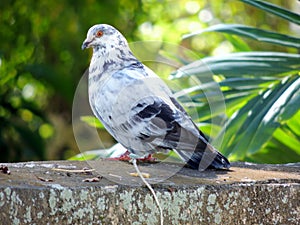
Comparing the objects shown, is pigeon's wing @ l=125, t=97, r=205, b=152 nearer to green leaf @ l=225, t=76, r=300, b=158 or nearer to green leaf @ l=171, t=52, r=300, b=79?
green leaf @ l=225, t=76, r=300, b=158

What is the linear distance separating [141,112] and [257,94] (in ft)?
5.62

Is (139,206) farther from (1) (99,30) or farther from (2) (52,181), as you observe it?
(1) (99,30)

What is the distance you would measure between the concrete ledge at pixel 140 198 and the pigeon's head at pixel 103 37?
0.60m

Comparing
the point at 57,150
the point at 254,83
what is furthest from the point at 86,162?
the point at 57,150

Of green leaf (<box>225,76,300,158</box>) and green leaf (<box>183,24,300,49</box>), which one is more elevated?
green leaf (<box>183,24,300,49</box>)

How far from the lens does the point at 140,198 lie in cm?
275

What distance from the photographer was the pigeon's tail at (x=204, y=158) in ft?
10.1

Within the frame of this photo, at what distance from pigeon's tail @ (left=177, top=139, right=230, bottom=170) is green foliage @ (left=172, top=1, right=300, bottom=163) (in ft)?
2.64

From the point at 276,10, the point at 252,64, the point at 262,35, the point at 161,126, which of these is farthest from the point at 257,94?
the point at 161,126

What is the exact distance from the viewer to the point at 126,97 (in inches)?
120

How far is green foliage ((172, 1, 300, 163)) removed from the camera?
4.08 m

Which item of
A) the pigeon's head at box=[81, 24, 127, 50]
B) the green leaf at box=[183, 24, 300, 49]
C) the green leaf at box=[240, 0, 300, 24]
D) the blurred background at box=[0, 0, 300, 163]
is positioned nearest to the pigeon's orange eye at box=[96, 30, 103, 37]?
the pigeon's head at box=[81, 24, 127, 50]

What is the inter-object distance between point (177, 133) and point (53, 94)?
A: 6425 millimetres

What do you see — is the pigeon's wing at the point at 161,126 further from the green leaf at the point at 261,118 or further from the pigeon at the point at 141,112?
the green leaf at the point at 261,118
